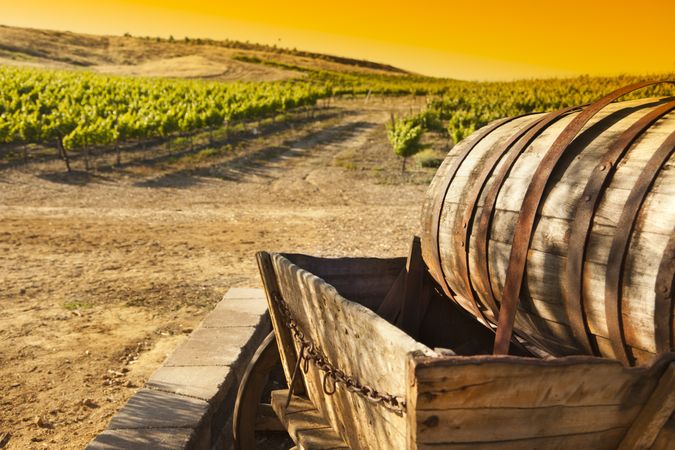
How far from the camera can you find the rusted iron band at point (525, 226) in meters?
2.29

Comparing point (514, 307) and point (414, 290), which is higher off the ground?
point (514, 307)

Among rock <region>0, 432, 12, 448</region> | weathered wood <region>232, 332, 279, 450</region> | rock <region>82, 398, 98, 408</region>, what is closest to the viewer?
weathered wood <region>232, 332, 279, 450</region>

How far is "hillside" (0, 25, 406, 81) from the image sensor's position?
224 feet

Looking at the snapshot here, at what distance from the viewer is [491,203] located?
2615mm

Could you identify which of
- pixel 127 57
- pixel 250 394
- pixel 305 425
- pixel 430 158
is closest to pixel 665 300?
pixel 305 425

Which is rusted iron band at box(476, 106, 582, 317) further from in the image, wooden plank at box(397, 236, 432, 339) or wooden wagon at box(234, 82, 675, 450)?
wooden plank at box(397, 236, 432, 339)

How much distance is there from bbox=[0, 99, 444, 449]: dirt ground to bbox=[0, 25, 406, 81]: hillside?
169 feet

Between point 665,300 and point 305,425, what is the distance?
1701 mm

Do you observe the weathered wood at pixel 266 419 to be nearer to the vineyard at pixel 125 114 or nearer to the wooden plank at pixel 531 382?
the wooden plank at pixel 531 382

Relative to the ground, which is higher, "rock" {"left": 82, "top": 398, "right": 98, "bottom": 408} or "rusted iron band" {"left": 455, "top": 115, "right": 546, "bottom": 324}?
"rusted iron band" {"left": 455, "top": 115, "right": 546, "bottom": 324}

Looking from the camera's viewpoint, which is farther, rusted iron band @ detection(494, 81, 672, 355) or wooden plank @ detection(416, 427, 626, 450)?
rusted iron band @ detection(494, 81, 672, 355)

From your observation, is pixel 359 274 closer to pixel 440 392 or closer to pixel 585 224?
pixel 585 224

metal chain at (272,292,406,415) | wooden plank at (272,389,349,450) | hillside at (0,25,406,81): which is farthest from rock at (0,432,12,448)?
hillside at (0,25,406,81)

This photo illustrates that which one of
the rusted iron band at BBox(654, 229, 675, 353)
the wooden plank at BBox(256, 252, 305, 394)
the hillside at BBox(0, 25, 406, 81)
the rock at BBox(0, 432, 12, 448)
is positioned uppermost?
the hillside at BBox(0, 25, 406, 81)
